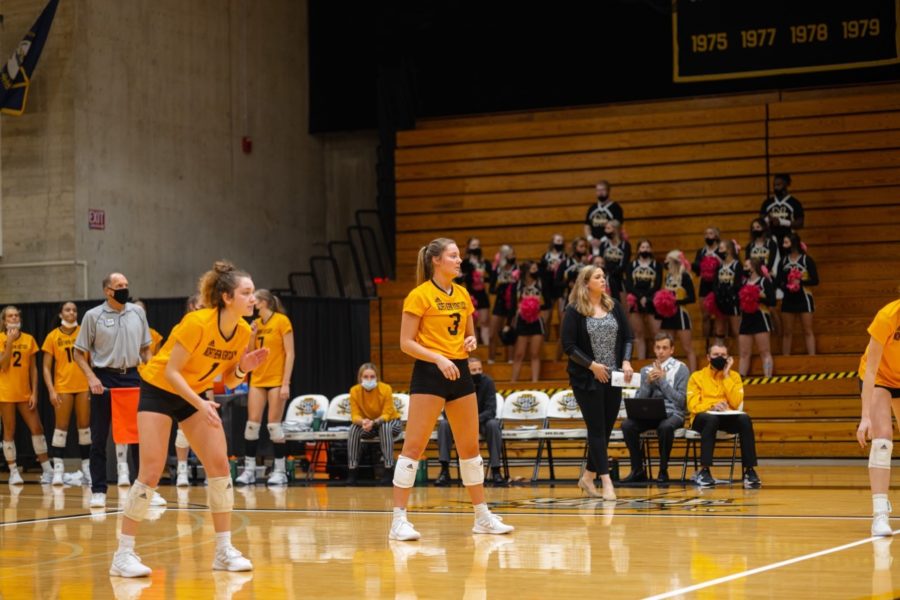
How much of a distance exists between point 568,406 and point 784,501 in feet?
11.7

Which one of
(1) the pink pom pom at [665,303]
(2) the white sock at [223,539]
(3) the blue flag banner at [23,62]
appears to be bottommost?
(2) the white sock at [223,539]

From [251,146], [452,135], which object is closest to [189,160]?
[251,146]

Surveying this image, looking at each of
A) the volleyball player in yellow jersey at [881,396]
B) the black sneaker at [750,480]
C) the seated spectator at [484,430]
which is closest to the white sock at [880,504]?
the volleyball player in yellow jersey at [881,396]

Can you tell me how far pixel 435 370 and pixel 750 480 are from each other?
15.3ft

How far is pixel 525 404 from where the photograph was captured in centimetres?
1347

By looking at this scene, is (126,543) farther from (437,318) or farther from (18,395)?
(18,395)

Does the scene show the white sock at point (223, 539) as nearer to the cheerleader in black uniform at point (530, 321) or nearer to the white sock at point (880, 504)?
the white sock at point (880, 504)

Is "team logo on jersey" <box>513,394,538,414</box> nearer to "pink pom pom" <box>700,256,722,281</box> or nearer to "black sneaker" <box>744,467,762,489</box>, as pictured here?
"black sneaker" <box>744,467,762,489</box>

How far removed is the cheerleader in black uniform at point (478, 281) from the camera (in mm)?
17250

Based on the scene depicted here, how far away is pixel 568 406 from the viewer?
1315cm

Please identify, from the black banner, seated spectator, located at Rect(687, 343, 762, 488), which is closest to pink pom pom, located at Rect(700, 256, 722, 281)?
the black banner

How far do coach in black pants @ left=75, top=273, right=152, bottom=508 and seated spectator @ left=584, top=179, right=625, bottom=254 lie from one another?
7.18 meters

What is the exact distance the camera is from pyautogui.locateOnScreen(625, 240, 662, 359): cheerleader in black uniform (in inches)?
631

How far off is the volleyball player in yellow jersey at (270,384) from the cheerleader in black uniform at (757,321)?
5638mm
